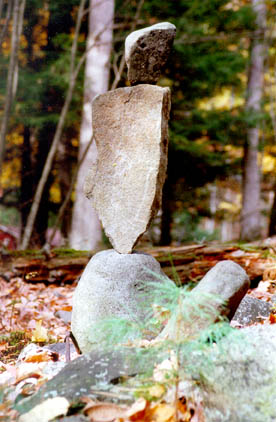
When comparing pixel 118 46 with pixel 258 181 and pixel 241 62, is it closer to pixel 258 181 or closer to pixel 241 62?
pixel 241 62

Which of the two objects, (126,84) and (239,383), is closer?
(239,383)

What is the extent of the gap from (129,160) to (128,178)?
14 cm

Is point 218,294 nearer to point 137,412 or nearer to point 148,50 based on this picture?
point 137,412

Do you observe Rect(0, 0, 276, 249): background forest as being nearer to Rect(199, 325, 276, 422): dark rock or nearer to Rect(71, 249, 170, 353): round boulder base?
Rect(71, 249, 170, 353): round boulder base

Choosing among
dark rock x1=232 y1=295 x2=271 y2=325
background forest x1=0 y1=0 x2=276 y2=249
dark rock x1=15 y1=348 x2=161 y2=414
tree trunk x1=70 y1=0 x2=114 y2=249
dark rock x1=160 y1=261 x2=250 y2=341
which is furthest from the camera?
background forest x1=0 y1=0 x2=276 y2=249

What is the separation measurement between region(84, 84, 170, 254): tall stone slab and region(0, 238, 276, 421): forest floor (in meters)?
0.89

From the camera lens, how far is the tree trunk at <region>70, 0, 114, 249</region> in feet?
23.9

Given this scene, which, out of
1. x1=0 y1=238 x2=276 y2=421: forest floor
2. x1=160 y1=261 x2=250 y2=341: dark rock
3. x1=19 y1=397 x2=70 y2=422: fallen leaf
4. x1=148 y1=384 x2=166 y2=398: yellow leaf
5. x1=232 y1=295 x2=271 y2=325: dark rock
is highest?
x1=160 y1=261 x2=250 y2=341: dark rock

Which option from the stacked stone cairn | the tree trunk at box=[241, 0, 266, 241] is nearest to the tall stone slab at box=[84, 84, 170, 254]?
the stacked stone cairn

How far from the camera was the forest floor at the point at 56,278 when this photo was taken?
3.70 meters

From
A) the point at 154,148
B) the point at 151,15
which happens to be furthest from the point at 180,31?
the point at 154,148

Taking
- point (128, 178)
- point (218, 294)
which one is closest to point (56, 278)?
point (128, 178)

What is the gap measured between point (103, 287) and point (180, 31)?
7112mm

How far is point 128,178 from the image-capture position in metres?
2.97
